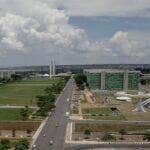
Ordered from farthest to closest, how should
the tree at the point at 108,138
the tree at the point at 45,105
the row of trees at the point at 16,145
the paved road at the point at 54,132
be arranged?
the tree at the point at 45,105, the tree at the point at 108,138, the paved road at the point at 54,132, the row of trees at the point at 16,145

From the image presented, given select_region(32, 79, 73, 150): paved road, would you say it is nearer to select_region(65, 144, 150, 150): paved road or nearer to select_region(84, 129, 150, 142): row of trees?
select_region(65, 144, 150, 150): paved road

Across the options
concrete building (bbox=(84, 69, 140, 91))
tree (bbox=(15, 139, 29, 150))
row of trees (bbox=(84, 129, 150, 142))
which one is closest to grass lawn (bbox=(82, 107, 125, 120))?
row of trees (bbox=(84, 129, 150, 142))

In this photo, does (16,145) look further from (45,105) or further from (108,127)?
(45,105)

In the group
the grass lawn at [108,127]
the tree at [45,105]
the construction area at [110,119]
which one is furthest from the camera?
the tree at [45,105]

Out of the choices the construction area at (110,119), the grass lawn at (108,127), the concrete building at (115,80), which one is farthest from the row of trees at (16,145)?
the concrete building at (115,80)

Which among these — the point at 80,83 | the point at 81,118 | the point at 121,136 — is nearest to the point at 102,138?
the point at 121,136

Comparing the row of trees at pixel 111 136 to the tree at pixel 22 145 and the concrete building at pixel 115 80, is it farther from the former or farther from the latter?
→ the concrete building at pixel 115 80
